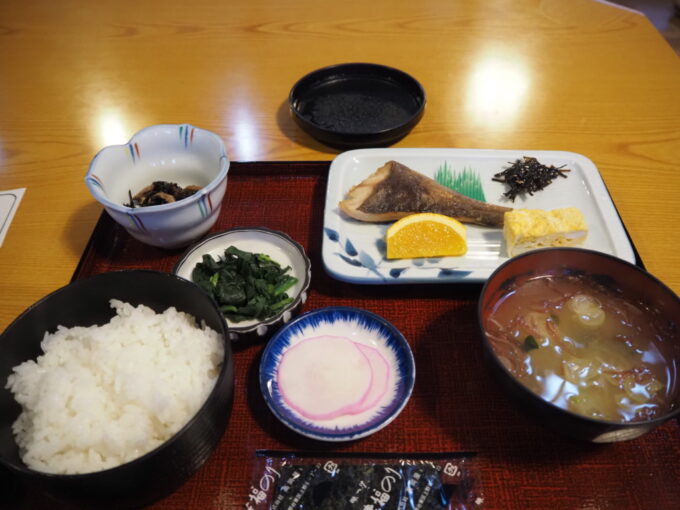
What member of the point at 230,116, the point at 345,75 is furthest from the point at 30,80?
the point at 345,75

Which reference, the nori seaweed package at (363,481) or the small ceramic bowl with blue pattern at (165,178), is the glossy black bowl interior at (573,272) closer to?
the nori seaweed package at (363,481)

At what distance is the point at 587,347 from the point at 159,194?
1463 millimetres

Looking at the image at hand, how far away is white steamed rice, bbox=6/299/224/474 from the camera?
105cm

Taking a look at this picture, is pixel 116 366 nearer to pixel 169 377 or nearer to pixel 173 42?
pixel 169 377

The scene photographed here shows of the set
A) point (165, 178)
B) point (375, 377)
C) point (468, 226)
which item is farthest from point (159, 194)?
point (468, 226)

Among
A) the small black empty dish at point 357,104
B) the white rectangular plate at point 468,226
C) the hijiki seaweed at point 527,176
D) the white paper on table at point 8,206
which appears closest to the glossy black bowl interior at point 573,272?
the white rectangular plate at point 468,226

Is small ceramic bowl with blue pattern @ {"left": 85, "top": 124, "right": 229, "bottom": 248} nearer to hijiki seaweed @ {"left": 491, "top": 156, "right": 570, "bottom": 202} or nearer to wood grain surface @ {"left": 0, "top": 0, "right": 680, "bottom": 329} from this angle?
wood grain surface @ {"left": 0, "top": 0, "right": 680, "bottom": 329}

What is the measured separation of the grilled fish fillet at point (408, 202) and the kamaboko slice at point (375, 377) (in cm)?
56

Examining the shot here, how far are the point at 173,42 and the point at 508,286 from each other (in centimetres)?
257

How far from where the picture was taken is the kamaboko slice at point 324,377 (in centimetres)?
124

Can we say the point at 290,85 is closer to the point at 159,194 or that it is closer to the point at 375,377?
the point at 159,194

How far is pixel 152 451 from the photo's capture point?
93 centimetres

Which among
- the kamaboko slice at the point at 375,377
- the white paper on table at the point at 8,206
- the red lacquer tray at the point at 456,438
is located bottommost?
the red lacquer tray at the point at 456,438

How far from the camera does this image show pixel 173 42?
2.84 m
